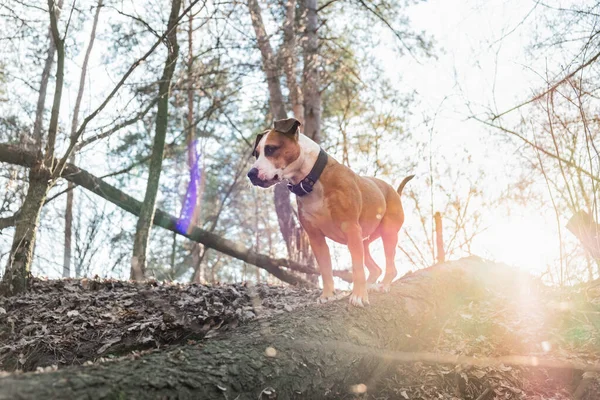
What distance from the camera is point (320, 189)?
442 cm

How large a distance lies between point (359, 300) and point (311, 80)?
9.01 m

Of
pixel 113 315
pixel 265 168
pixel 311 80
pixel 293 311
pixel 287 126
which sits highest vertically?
pixel 311 80

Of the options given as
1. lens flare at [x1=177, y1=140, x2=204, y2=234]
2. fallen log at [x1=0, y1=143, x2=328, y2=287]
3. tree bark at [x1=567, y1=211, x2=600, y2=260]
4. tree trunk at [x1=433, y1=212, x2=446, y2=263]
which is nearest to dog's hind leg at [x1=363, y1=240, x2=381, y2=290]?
tree trunk at [x1=433, y1=212, x2=446, y2=263]

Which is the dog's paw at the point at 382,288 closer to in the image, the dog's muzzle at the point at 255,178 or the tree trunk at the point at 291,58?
the dog's muzzle at the point at 255,178

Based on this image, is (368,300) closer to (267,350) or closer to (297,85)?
(267,350)

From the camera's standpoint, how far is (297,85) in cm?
1262

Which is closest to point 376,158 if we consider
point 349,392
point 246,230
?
point 349,392

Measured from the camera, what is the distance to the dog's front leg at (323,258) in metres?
4.77

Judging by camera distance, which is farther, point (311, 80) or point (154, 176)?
point (311, 80)

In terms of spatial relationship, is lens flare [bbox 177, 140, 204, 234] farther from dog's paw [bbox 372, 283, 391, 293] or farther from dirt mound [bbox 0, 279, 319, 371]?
dog's paw [bbox 372, 283, 391, 293]

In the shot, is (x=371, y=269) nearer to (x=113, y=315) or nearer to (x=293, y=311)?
(x=293, y=311)

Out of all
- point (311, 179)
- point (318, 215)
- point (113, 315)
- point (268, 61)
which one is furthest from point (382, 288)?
point (268, 61)

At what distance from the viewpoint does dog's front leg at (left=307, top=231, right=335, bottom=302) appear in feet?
15.7

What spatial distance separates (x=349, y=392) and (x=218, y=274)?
84.1 ft
